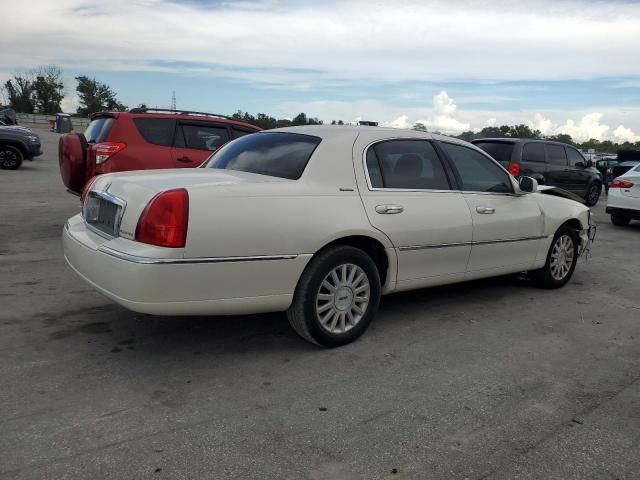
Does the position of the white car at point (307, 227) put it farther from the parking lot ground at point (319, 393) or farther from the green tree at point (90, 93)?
the green tree at point (90, 93)

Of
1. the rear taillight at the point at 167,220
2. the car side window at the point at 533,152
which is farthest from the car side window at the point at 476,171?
the car side window at the point at 533,152

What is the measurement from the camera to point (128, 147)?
24.7 ft

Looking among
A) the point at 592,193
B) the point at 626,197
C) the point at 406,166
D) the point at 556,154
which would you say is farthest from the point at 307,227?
the point at 592,193

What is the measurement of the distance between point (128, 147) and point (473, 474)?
6174 mm

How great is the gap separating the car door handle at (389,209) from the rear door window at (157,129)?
14.7 feet

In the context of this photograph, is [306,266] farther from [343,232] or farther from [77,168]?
[77,168]

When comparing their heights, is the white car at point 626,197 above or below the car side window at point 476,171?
below

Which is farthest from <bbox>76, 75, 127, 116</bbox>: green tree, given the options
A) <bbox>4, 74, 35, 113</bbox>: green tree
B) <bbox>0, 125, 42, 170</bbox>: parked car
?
<bbox>0, 125, 42, 170</bbox>: parked car

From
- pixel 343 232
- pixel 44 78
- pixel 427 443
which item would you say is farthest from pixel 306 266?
pixel 44 78

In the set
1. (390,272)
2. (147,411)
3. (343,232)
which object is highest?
(343,232)

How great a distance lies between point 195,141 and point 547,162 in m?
8.54

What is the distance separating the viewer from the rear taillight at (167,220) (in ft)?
11.2

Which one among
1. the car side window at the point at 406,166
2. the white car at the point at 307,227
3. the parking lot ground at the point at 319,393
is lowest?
the parking lot ground at the point at 319,393

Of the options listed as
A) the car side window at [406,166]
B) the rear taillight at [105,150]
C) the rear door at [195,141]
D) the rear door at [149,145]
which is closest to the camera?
the car side window at [406,166]
